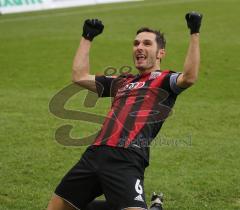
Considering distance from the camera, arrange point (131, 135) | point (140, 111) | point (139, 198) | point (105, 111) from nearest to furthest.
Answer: point (139, 198) < point (131, 135) < point (140, 111) < point (105, 111)

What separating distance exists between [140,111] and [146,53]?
59 cm

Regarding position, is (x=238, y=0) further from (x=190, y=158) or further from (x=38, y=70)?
(x=190, y=158)

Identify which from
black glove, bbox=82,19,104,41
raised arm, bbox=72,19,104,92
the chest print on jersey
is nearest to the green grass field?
raised arm, bbox=72,19,104,92

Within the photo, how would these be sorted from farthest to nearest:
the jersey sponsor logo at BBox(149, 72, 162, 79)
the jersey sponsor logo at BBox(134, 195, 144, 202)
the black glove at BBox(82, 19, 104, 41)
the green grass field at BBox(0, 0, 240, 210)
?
the green grass field at BBox(0, 0, 240, 210), the black glove at BBox(82, 19, 104, 41), the jersey sponsor logo at BBox(149, 72, 162, 79), the jersey sponsor logo at BBox(134, 195, 144, 202)

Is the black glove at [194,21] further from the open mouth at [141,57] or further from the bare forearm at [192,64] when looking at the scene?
the open mouth at [141,57]

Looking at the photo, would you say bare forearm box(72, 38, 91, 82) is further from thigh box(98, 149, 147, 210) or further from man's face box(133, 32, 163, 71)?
thigh box(98, 149, 147, 210)

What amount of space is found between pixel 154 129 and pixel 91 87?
99cm

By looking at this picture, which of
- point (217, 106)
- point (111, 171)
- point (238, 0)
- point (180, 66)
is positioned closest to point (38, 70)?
point (180, 66)

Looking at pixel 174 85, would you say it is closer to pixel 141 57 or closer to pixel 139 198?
pixel 141 57

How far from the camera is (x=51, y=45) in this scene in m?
21.2

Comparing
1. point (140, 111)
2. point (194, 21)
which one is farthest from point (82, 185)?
point (194, 21)

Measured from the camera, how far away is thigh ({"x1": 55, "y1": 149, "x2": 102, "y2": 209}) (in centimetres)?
548

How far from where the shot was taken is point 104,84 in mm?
6223

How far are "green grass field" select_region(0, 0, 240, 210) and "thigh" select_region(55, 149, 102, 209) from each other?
1813 mm
